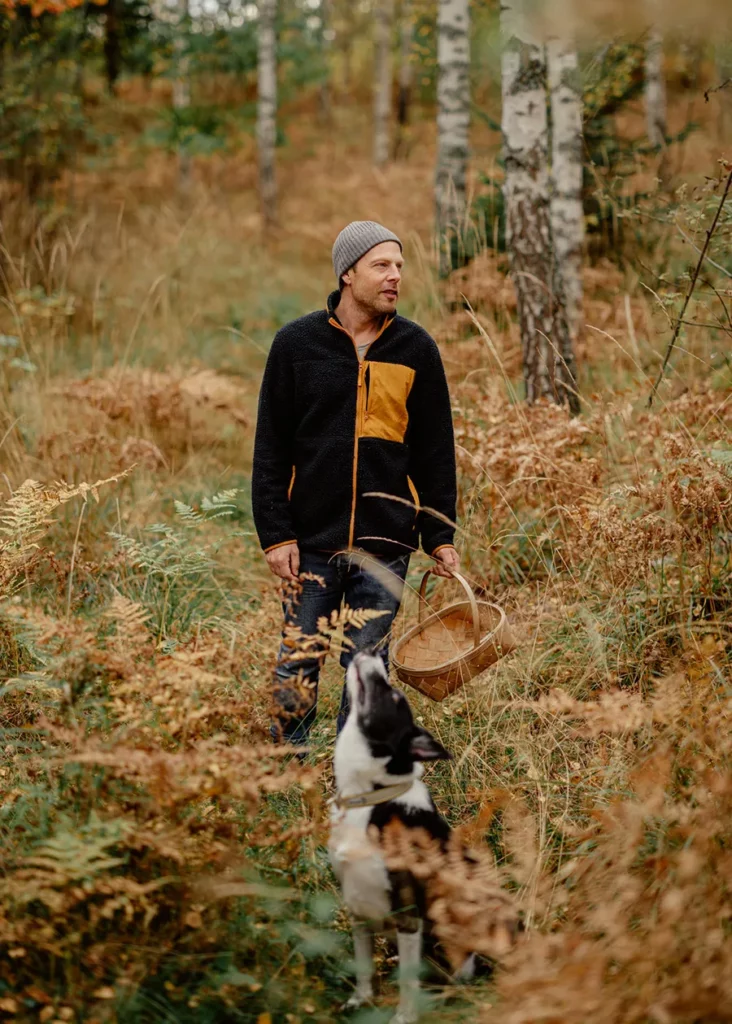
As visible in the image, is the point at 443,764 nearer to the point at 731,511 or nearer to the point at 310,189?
the point at 731,511

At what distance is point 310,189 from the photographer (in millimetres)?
16797

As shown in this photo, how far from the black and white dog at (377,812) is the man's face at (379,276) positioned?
1.36 meters

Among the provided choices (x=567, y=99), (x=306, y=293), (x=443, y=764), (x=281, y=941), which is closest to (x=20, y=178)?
(x=306, y=293)

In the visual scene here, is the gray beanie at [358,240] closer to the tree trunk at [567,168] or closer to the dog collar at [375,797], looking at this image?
the dog collar at [375,797]

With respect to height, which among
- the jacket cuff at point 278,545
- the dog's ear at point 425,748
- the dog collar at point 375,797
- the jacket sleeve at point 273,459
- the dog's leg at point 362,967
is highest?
the jacket sleeve at point 273,459

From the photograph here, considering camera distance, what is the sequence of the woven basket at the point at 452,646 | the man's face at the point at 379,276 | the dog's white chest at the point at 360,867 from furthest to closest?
1. the man's face at the point at 379,276
2. the woven basket at the point at 452,646
3. the dog's white chest at the point at 360,867

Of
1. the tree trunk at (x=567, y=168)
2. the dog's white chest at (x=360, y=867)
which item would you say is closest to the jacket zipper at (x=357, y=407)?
the dog's white chest at (x=360, y=867)

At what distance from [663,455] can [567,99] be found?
4464 mm

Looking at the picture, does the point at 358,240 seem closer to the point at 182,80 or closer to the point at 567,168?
the point at 567,168

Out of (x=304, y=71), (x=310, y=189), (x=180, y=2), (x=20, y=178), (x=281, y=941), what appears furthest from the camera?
(x=304, y=71)

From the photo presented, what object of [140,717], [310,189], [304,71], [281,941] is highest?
[304,71]

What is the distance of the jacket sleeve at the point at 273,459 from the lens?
3178 mm

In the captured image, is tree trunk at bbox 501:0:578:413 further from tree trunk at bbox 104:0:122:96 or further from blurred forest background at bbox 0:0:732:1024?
tree trunk at bbox 104:0:122:96

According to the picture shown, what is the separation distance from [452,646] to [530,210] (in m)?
3.29
